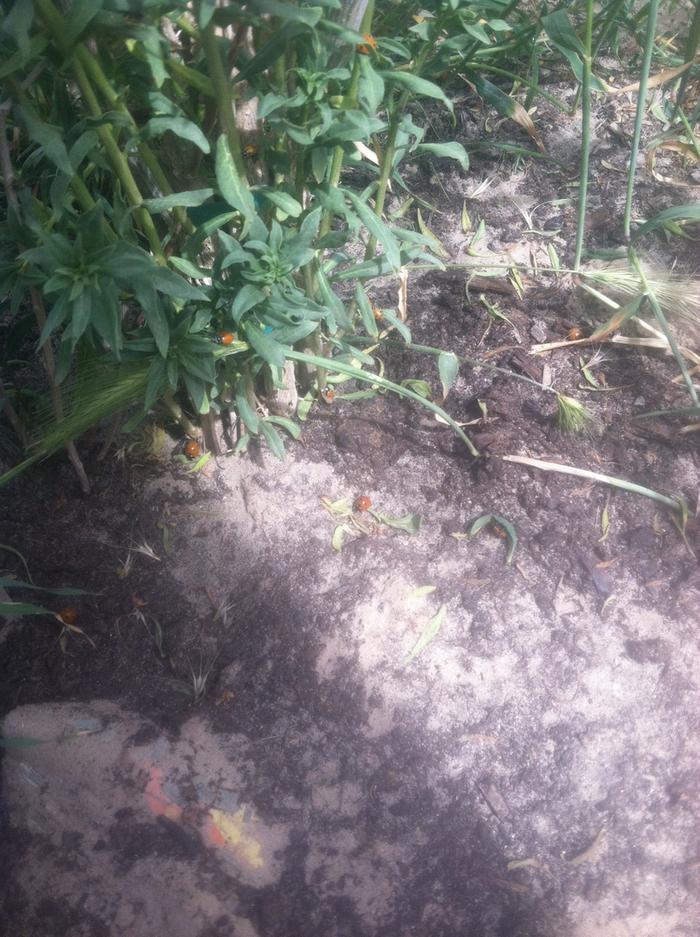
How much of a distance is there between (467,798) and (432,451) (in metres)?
0.83

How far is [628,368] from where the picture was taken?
2018 millimetres

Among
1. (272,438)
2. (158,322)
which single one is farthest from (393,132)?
(272,438)

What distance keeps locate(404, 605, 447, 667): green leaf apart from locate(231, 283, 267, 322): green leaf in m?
0.83

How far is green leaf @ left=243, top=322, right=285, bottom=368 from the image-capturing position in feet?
4.39

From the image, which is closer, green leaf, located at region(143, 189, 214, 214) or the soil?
green leaf, located at region(143, 189, 214, 214)

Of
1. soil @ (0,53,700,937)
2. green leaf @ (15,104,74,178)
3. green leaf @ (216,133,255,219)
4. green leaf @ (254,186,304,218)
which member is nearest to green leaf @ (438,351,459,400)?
soil @ (0,53,700,937)

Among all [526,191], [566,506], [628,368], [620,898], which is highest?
[526,191]

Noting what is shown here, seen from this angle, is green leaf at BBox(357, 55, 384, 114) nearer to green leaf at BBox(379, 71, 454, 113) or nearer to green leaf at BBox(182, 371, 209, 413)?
green leaf at BBox(379, 71, 454, 113)

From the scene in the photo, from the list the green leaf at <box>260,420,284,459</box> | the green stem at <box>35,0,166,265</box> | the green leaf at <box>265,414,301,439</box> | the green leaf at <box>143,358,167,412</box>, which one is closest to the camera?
the green stem at <box>35,0,166,265</box>

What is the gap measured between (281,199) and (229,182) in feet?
0.38

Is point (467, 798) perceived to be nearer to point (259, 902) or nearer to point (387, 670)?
A: point (387, 670)

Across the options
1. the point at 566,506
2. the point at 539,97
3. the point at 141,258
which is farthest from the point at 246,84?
the point at 539,97

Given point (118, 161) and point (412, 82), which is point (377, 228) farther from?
point (118, 161)

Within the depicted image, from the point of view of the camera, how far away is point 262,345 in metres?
1.34
